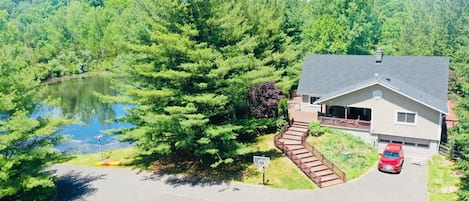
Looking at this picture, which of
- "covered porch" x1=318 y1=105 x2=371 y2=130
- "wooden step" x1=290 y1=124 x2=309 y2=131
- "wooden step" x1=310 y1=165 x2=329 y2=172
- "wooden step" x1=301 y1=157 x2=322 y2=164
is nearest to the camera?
"wooden step" x1=310 y1=165 x2=329 y2=172

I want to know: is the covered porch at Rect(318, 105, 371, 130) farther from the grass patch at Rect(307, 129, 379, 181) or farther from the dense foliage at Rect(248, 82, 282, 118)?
the dense foliage at Rect(248, 82, 282, 118)

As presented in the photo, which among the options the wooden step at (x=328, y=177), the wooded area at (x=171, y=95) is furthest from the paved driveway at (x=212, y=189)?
the wooded area at (x=171, y=95)

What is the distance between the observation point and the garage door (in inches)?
1139

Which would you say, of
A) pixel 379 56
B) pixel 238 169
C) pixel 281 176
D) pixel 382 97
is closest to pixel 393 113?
pixel 382 97

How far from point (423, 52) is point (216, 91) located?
4603 cm

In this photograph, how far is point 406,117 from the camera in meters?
29.2

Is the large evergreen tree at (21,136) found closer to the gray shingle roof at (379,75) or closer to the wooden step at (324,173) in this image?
the wooden step at (324,173)

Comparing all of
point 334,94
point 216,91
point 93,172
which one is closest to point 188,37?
point 216,91

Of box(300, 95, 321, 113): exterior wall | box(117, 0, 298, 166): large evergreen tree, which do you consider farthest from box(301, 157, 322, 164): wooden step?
box(300, 95, 321, 113): exterior wall

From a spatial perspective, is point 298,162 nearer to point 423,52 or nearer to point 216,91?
point 216,91

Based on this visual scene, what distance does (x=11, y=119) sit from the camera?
20172 millimetres

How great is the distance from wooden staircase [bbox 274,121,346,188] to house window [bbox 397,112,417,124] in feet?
24.0

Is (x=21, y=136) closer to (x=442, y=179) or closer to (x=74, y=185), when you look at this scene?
(x=74, y=185)

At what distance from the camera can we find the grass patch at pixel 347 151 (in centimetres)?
2686
